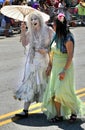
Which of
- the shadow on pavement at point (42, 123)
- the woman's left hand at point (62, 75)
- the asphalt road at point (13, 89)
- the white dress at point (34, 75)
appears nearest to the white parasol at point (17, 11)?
the white dress at point (34, 75)

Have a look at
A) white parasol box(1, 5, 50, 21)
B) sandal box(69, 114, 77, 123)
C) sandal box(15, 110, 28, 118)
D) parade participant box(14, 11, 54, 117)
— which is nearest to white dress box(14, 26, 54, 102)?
parade participant box(14, 11, 54, 117)

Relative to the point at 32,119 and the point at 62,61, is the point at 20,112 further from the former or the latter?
the point at 62,61

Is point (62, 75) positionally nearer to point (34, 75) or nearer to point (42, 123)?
point (34, 75)

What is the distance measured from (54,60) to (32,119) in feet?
3.59

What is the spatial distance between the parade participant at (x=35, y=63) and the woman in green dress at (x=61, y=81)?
254 mm

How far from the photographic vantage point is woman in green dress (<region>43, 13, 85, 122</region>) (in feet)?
22.0

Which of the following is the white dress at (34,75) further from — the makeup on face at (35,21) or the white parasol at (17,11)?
the white parasol at (17,11)

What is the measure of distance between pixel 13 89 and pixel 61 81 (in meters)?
2.37

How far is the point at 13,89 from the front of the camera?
8.99m

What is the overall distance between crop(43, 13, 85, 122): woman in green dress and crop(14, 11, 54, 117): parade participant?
0.83 feet

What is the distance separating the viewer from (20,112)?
759 centimetres

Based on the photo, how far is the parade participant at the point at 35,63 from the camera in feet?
23.4

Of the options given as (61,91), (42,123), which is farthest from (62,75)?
(42,123)

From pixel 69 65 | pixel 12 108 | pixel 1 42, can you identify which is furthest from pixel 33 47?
pixel 1 42
